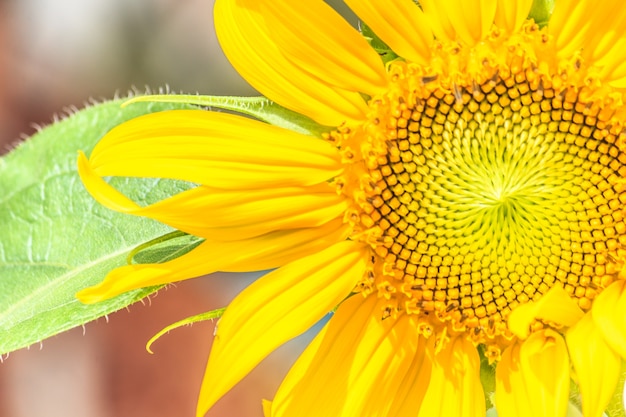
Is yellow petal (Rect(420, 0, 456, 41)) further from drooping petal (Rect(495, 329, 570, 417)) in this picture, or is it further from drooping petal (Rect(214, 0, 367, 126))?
drooping petal (Rect(495, 329, 570, 417))

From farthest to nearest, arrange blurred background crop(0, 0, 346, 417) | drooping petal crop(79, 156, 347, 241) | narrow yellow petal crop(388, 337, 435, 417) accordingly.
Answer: blurred background crop(0, 0, 346, 417), narrow yellow petal crop(388, 337, 435, 417), drooping petal crop(79, 156, 347, 241)

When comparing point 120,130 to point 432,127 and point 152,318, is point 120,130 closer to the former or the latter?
point 432,127

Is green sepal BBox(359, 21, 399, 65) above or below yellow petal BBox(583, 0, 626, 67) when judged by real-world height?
above

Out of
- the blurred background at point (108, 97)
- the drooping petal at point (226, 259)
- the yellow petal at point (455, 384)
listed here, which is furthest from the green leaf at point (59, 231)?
the blurred background at point (108, 97)

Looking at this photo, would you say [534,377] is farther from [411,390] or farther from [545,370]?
[411,390]

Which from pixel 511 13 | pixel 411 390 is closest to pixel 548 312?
pixel 411 390

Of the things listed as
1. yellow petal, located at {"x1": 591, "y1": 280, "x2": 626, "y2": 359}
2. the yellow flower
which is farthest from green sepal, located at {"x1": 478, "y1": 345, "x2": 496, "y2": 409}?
yellow petal, located at {"x1": 591, "y1": 280, "x2": 626, "y2": 359}

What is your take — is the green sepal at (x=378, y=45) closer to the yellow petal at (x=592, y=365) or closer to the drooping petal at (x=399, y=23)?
the drooping petal at (x=399, y=23)

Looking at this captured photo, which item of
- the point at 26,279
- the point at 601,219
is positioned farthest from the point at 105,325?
the point at 601,219
